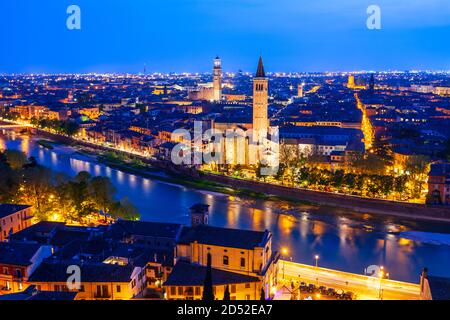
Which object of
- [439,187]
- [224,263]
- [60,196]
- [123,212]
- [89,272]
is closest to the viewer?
[89,272]

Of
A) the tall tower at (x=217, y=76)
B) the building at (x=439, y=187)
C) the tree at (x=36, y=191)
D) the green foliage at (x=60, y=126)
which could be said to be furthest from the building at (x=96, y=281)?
the tall tower at (x=217, y=76)

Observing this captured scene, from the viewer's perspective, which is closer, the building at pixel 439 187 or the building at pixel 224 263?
the building at pixel 224 263

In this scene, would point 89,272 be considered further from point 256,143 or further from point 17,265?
point 256,143

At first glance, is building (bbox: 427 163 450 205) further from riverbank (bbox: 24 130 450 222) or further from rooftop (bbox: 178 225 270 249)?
rooftop (bbox: 178 225 270 249)

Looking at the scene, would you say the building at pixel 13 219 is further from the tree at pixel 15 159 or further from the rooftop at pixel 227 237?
the tree at pixel 15 159

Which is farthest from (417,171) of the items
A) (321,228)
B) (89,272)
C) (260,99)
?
(89,272)
